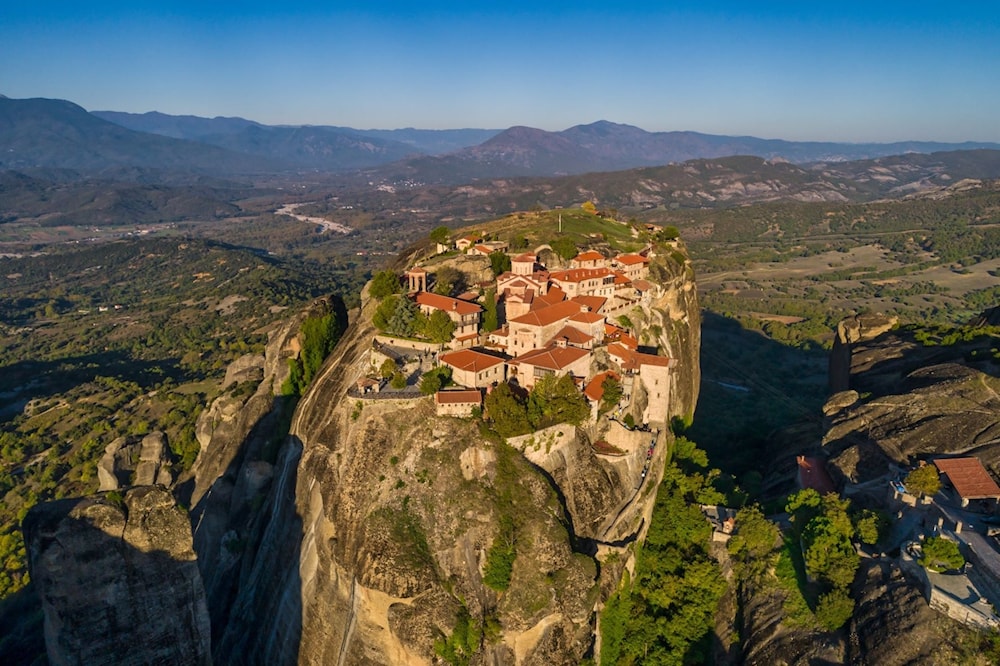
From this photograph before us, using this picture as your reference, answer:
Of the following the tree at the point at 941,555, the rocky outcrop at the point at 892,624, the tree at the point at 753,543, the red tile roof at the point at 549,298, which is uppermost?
the red tile roof at the point at 549,298

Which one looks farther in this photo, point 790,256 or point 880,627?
point 790,256

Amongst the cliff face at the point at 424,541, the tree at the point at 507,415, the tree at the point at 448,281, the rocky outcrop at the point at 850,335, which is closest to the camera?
the cliff face at the point at 424,541

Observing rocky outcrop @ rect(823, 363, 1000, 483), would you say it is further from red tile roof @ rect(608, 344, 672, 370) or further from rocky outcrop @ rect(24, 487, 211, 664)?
rocky outcrop @ rect(24, 487, 211, 664)

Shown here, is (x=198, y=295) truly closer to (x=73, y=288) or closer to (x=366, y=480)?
(x=73, y=288)

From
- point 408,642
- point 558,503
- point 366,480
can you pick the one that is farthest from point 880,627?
point 366,480

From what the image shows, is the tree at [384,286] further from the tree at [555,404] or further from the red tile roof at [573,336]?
the tree at [555,404]

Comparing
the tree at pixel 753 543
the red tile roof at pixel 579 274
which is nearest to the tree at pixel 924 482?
the tree at pixel 753 543
